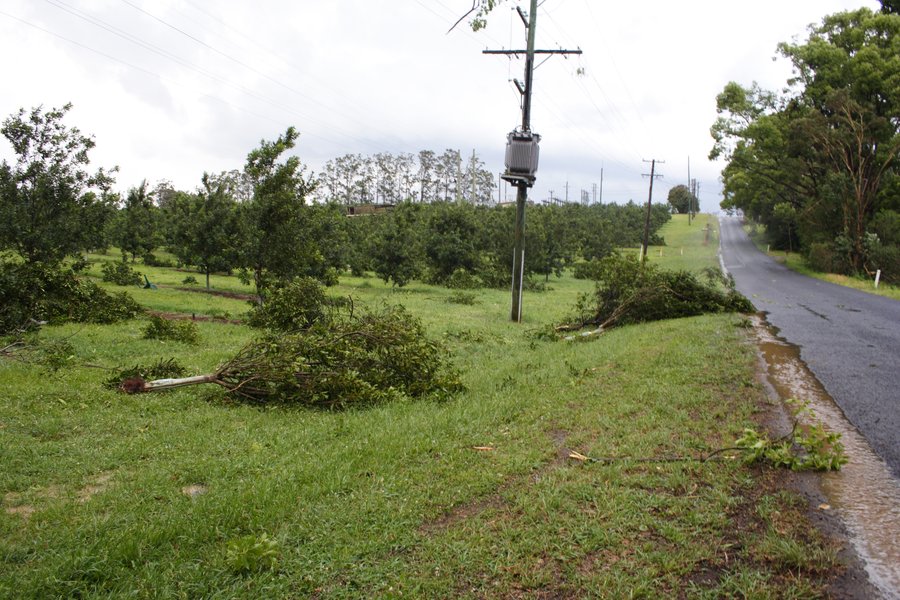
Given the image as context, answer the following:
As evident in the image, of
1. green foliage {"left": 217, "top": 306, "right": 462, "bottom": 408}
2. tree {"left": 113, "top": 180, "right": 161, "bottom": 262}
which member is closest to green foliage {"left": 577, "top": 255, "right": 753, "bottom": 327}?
green foliage {"left": 217, "top": 306, "right": 462, "bottom": 408}

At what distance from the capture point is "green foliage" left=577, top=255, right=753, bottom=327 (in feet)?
46.4

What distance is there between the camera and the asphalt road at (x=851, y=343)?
5820 millimetres

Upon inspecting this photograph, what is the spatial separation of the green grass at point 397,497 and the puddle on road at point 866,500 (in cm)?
29

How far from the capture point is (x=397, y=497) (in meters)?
4.29

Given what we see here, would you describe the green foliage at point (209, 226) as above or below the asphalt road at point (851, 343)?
above

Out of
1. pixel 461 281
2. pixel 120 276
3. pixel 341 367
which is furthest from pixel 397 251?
pixel 341 367

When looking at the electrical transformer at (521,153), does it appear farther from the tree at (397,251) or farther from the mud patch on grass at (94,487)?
the mud patch on grass at (94,487)

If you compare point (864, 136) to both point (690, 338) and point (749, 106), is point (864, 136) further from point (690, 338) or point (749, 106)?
point (690, 338)

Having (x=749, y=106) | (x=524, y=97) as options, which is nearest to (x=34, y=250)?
(x=524, y=97)

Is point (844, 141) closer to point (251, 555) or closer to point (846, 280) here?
point (846, 280)

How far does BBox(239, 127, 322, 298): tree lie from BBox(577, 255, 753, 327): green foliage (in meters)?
8.47

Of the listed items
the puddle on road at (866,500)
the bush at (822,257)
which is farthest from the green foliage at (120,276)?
the bush at (822,257)

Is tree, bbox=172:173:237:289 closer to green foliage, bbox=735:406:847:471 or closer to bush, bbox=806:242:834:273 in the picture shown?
green foliage, bbox=735:406:847:471

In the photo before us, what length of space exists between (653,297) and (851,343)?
14.4 ft
